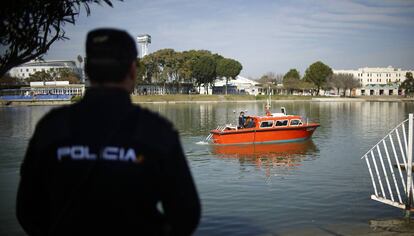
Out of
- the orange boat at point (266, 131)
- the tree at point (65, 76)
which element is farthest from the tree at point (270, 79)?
the orange boat at point (266, 131)

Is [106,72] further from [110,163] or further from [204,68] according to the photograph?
[204,68]

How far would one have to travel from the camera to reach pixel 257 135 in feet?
92.5

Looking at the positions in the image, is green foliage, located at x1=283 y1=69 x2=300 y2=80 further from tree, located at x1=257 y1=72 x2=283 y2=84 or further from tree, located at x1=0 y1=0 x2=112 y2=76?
tree, located at x1=0 y1=0 x2=112 y2=76

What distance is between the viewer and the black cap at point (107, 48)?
240 centimetres

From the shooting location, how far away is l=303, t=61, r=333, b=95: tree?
14188 centimetres

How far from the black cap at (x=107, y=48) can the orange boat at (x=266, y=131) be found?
2525cm

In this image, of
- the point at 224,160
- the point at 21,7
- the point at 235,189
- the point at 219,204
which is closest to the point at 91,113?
the point at 21,7

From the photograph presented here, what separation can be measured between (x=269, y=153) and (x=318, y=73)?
123m

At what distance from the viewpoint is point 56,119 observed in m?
2.42

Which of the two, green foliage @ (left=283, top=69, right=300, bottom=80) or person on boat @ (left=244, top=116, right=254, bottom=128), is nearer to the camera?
person on boat @ (left=244, top=116, right=254, bottom=128)

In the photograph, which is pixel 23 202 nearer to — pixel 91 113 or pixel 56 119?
pixel 56 119

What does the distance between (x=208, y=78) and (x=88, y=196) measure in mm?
126602

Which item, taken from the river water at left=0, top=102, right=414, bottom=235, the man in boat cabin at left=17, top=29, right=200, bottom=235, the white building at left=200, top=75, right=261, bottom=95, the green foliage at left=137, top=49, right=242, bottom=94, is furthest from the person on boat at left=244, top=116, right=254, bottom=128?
the white building at left=200, top=75, right=261, bottom=95

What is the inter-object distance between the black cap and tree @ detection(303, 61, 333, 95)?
145217 millimetres
